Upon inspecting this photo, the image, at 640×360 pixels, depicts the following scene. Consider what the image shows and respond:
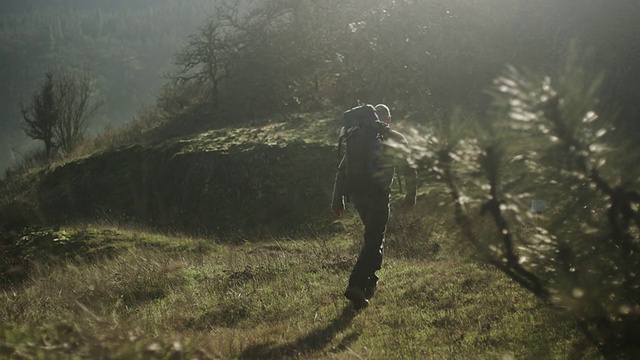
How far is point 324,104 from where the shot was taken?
93.2 feet

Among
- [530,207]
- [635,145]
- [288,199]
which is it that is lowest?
[288,199]

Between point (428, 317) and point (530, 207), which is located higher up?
point (530, 207)

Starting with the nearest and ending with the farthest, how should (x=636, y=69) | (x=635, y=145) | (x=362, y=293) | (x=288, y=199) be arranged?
(x=635, y=145) → (x=362, y=293) → (x=288, y=199) → (x=636, y=69)

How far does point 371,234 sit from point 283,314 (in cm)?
132

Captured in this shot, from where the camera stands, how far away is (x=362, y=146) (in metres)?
6.61

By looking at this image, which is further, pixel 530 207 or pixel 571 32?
pixel 571 32

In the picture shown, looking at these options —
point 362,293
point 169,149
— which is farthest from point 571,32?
point 362,293

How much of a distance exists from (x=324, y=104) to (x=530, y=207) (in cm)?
2645

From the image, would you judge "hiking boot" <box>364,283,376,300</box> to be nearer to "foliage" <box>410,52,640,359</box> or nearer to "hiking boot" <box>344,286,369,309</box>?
"hiking boot" <box>344,286,369,309</box>

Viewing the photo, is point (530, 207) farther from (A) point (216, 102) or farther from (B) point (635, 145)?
(A) point (216, 102)

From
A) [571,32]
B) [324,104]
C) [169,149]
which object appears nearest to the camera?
[169,149]

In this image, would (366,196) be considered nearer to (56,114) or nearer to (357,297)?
(357,297)

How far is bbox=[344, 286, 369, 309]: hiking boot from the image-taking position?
21.3 feet

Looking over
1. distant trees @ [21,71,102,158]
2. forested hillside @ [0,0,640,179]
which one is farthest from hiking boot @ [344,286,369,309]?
distant trees @ [21,71,102,158]
